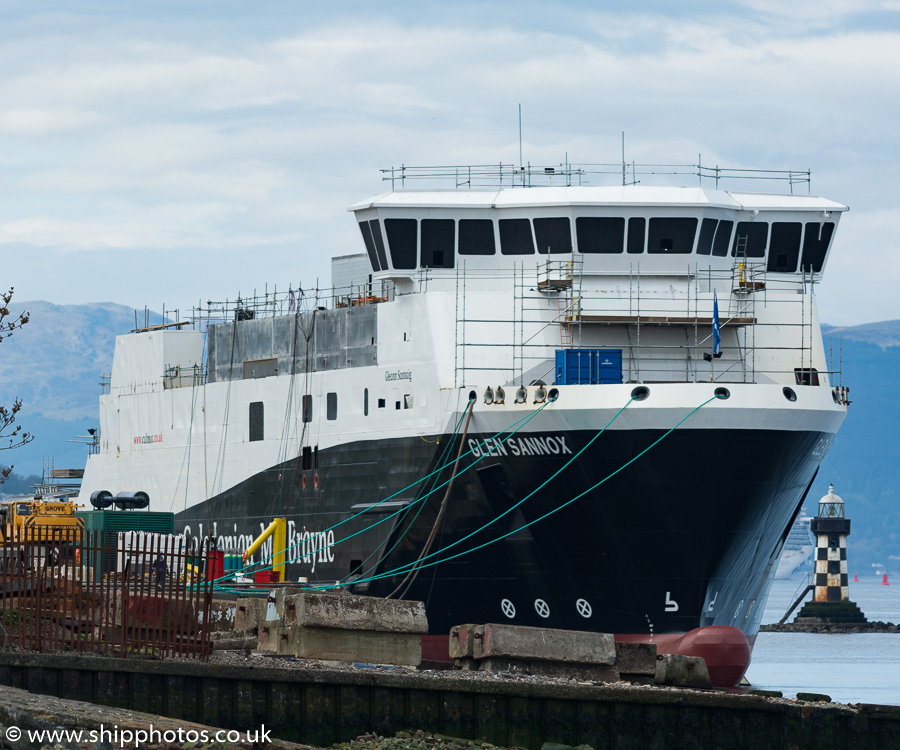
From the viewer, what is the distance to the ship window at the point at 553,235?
33719 mm

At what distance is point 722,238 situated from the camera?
113 ft

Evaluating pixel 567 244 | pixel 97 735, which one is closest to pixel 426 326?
pixel 567 244

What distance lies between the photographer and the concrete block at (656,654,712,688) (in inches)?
1060

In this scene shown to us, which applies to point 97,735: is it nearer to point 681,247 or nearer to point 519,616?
point 519,616

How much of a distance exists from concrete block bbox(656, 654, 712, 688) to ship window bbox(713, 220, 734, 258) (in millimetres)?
10153

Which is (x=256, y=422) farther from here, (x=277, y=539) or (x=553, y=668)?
(x=553, y=668)

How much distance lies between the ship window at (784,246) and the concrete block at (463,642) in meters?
12.8

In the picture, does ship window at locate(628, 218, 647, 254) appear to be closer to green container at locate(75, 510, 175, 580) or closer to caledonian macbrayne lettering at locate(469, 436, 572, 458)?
caledonian macbrayne lettering at locate(469, 436, 572, 458)

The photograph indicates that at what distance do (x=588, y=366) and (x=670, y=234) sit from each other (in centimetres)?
382

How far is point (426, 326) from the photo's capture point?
3331 centimetres

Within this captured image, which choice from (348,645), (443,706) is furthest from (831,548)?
(443,706)

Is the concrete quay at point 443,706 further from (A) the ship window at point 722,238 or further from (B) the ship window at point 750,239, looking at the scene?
(B) the ship window at point 750,239

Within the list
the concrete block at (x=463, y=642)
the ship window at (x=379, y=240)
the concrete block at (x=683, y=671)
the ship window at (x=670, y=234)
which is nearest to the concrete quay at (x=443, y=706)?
the concrete block at (x=463, y=642)

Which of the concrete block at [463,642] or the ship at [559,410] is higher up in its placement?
the ship at [559,410]
